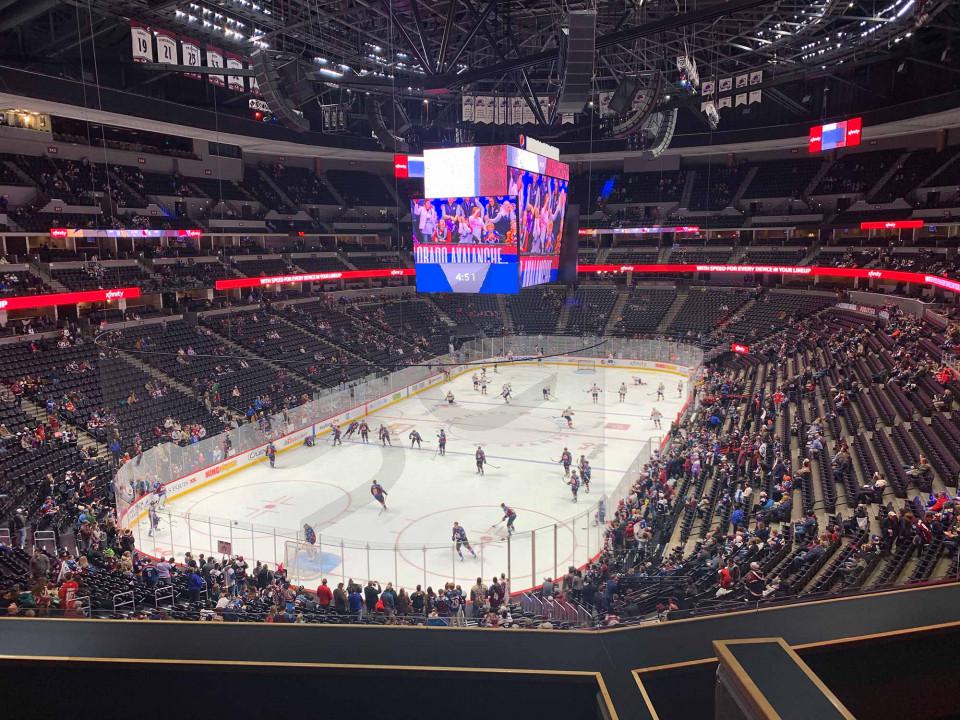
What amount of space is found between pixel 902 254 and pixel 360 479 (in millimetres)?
28671

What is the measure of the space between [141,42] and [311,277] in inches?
688

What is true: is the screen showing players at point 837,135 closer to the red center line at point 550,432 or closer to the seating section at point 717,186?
the seating section at point 717,186

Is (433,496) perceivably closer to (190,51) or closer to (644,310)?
(190,51)

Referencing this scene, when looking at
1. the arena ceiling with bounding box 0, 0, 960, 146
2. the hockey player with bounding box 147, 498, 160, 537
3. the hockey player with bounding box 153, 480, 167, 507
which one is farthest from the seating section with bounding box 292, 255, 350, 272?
the hockey player with bounding box 147, 498, 160, 537

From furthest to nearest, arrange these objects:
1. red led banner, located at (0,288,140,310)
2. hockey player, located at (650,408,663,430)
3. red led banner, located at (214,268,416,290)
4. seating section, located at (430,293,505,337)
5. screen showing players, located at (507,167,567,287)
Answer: red led banner, located at (214,268,416,290), seating section, located at (430,293,505,337), hockey player, located at (650,408,663,430), red led banner, located at (0,288,140,310), screen showing players, located at (507,167,567,287)

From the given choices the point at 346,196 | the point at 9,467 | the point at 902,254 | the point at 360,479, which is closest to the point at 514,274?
the point at 360,479

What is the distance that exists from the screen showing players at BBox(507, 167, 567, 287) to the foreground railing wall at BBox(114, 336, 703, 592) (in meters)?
2.82

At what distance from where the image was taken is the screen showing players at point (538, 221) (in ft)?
56.9

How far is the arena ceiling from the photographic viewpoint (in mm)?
18312

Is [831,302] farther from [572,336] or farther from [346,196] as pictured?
[346,196]

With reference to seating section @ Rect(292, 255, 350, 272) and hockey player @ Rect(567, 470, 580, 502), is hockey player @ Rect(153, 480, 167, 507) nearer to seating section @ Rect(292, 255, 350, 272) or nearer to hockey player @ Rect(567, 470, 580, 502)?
hockey player @ Rect(567, 470, 580, 502)

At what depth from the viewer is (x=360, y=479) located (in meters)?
20.5

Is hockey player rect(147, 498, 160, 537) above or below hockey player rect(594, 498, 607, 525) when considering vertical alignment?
below

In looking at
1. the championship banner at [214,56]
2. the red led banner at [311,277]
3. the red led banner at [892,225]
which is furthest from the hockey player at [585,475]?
the red led banner at [892,225]
